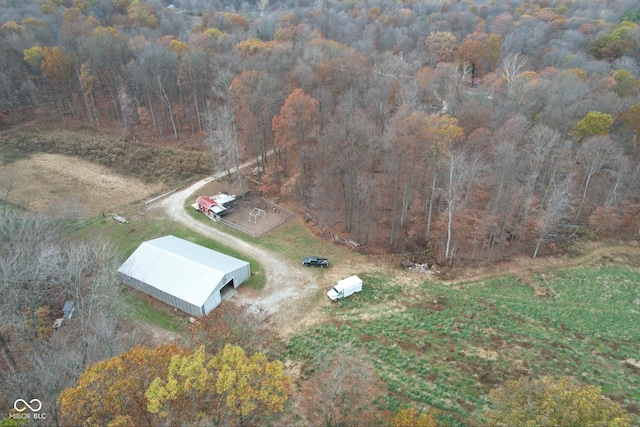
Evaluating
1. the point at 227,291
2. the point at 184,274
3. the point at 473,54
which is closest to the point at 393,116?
the point at 227,291

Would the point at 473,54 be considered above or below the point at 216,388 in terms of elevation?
above

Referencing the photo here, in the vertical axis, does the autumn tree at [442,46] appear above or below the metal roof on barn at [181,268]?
above

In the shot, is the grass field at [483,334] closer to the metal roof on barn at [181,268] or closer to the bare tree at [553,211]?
the bare tree at [553,211]

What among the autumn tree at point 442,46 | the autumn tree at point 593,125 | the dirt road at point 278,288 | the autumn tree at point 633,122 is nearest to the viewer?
the dirt road at point 278,288

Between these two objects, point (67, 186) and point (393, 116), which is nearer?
point (393, 116)

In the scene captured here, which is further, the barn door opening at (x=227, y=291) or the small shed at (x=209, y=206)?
the small shed at (x=209, y=206)

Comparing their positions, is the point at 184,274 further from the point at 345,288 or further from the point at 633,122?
the point at 633,122

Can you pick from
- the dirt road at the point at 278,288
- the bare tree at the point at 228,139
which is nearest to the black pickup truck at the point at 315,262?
the dirt road at the point at 278,288

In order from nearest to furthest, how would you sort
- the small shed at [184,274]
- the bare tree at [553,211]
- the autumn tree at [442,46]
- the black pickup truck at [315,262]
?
the small shed at [184,274], the black pickup truck at [315,262], the bare tree at [553,211], the autumn tree at [442,46]
